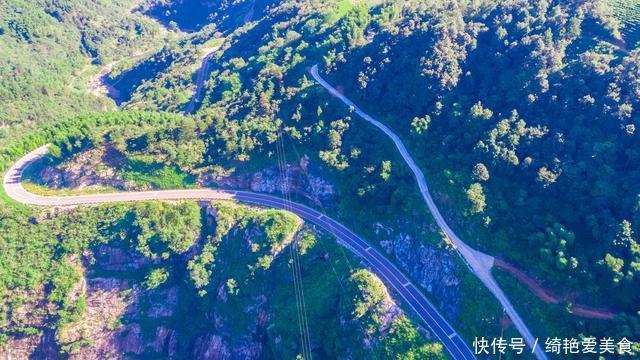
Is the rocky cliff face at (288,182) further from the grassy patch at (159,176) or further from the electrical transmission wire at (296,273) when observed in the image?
the grassy patch at (159,176)

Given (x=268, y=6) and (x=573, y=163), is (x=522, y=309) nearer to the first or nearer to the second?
(x=573, y=163)

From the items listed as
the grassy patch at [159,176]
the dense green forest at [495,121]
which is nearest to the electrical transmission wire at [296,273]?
the dense green forest at [495,121]

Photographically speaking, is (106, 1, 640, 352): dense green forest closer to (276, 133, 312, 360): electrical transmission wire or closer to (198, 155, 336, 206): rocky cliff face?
(198, 155, 336, 206): rocky cliff face

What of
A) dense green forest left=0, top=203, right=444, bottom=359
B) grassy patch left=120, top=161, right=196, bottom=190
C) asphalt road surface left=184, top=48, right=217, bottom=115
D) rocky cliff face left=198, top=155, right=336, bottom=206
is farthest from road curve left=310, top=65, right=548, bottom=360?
asphalt road surface left=184, top=48, right=217, bottom=115

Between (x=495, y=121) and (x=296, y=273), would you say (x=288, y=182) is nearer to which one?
(x=296, y=273)

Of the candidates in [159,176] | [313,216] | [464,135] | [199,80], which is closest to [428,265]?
[464,135]

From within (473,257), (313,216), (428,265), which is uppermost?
(313,216)
